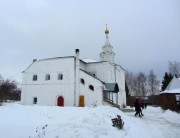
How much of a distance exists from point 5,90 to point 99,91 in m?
14.3

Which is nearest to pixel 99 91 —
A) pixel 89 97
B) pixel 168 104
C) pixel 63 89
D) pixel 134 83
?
pixel 89 97

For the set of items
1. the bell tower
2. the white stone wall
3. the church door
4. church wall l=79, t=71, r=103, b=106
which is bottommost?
the church door

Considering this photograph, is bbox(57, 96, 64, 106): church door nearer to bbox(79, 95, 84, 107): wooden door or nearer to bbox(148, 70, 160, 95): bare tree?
bbox(79, 95, 84, 107): wooden door

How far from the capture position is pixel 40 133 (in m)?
7.71

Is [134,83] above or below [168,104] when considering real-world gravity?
above

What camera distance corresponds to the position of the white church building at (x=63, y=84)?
28.9m

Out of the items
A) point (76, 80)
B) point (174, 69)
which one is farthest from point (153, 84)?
point (76, 80)

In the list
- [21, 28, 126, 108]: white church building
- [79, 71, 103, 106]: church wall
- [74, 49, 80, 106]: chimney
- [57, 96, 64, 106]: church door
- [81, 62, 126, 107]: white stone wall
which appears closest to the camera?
[79, 71, 103, 106]: church wall

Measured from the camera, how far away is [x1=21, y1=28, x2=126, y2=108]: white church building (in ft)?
94.7

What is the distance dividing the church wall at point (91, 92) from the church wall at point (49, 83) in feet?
6.02

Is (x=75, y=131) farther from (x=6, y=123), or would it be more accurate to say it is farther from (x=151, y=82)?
(x=151, y=82)

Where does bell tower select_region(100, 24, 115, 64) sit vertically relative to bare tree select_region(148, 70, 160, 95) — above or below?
above

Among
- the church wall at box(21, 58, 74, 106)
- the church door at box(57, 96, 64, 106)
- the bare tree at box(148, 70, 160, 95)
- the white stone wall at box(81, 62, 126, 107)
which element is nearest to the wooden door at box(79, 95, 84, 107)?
the church wall at box(21, 58, 74, 106)

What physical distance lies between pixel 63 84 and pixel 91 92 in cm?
466
